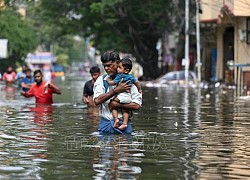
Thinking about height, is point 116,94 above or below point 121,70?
below

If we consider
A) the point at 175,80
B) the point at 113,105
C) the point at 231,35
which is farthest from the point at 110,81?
the point at 231,35

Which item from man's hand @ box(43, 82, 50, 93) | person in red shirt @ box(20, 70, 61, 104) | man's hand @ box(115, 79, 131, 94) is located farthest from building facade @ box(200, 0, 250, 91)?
man's hand @ box(115, 79, 131, 94)

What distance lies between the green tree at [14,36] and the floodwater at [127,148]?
4816cm

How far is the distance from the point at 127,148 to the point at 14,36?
57827 mm

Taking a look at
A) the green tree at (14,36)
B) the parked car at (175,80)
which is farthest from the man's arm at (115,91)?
the green tree at (14,36)

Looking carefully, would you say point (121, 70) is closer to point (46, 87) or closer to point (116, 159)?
point (116, 159)

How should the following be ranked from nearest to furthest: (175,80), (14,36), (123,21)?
(175,80), (123,21), (14,36)

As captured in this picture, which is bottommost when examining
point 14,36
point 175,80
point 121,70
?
point 175,80

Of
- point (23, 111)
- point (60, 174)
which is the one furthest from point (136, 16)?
point (60, 174)

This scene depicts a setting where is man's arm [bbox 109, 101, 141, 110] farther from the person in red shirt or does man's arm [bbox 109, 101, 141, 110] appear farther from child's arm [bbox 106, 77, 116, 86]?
the person in red shirt

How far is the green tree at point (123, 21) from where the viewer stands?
60281 millimetres

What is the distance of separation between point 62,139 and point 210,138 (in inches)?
105

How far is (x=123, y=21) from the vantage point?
62.7 m

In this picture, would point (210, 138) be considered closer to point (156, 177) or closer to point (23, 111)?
point (156, 177)
